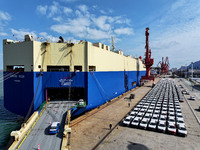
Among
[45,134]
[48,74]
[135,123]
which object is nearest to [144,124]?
[135,123]

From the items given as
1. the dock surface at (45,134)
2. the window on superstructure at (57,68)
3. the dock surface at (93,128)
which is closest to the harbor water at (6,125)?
the dock surface at (45,134)

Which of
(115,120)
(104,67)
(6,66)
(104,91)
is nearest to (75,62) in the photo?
(104,67)

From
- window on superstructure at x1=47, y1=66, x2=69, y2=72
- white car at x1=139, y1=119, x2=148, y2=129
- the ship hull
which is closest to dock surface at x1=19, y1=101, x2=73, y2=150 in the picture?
the ship hull

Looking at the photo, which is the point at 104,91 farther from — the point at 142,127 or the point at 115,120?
the point at 142,127

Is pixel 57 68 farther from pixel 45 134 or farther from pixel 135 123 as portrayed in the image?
pixel 135 123

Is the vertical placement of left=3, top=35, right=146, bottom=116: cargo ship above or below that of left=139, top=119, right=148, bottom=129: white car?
above

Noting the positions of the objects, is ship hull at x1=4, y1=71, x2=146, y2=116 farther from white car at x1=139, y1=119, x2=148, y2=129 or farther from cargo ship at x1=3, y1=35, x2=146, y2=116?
white car at x1=139, y1=119, x2=148, y2=129

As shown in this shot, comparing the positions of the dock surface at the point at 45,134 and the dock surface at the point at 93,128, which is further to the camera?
the dock surface at the point at 93,128

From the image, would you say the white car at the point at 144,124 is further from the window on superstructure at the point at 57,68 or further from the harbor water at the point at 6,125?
the harbor water at the point at 6,125

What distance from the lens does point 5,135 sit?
25.9 metres

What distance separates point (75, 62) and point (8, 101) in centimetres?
2012

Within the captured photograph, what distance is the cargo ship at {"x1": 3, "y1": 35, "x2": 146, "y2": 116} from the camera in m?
28.2

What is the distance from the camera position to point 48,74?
1173 inches

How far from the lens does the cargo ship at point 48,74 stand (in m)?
28.2
